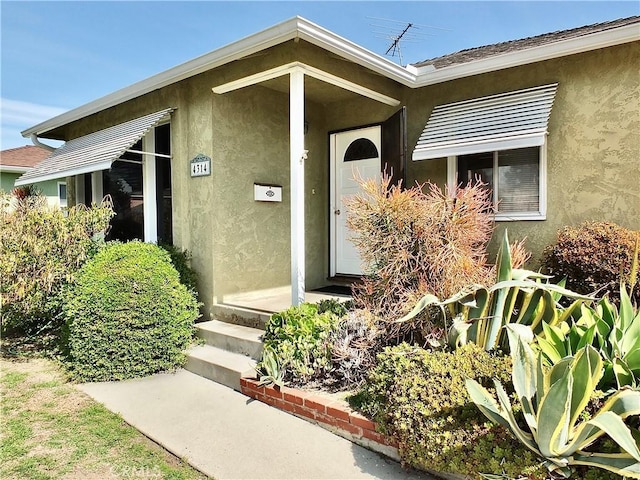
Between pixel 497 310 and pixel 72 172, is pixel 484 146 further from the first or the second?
pixel 72 172

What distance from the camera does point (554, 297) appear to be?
379 centimetres

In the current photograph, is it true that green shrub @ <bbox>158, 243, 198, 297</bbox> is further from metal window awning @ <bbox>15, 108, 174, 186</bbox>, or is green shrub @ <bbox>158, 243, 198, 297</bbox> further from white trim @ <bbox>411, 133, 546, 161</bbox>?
white trim @ <bbox>411, 133, 546, 161</bbox>

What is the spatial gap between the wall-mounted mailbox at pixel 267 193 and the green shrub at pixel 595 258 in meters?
4.28

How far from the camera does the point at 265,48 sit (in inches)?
198

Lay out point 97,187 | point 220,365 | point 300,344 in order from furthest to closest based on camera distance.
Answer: point 97,187, point 220,365, point 300,344

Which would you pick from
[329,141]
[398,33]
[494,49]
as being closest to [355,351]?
[329,141]

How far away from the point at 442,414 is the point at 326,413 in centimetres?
119

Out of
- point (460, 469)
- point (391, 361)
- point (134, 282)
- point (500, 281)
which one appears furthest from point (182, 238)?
point (460, 469)

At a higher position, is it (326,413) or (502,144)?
(502,144)

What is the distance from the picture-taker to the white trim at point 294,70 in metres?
5.34

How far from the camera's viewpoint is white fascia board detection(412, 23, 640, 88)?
4.90 m

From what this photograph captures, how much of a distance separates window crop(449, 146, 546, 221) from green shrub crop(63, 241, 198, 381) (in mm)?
4706

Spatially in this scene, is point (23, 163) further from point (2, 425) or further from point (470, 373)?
point (470, 373)

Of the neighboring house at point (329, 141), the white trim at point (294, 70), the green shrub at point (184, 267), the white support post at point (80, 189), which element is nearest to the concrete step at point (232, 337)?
the neighboring house at point (329, 141)
